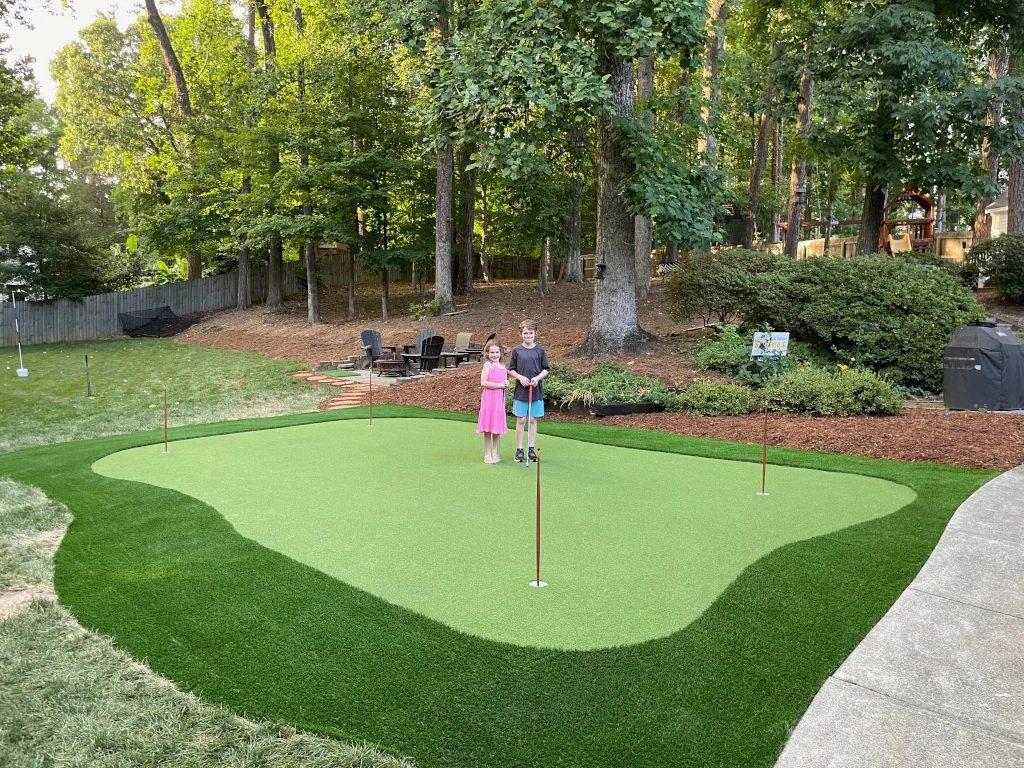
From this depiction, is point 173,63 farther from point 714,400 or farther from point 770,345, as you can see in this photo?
point 714,400

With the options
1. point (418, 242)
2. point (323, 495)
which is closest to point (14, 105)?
point (418, 242)

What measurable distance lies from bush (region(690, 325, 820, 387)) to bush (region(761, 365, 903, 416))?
0.97 metres

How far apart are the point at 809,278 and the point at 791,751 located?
11573 millimetres

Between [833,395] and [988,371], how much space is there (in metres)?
2.09

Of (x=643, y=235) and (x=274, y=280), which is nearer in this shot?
(x=643, y=235)

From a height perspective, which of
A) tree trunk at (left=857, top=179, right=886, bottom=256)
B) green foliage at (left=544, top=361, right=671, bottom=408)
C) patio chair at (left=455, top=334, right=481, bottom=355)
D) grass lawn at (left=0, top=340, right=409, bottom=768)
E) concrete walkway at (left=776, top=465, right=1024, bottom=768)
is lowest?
grass lawn at (left=0, top=340, right=409, bottom=768)

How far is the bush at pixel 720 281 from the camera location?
1338 cm

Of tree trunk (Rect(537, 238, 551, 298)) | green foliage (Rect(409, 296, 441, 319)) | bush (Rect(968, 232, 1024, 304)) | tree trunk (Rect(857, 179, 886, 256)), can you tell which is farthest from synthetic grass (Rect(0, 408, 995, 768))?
tree trunk (Rect(537, 238, 551, 298))

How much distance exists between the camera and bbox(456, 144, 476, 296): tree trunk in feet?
80.7

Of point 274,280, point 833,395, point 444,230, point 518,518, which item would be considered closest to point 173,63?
point 274,280

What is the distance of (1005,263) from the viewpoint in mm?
16828

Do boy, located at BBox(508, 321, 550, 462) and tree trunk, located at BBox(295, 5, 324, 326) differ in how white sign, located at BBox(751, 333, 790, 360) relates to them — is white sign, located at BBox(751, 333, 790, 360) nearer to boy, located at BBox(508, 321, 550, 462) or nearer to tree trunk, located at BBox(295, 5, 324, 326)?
boy, located at BBox(508, 321, 550, 462)

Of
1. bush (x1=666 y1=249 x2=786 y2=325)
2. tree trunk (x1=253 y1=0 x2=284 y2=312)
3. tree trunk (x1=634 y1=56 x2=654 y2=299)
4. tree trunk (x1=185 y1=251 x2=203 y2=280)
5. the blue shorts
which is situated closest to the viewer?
the blue shorts

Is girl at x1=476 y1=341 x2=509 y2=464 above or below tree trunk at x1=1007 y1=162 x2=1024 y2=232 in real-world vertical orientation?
below
